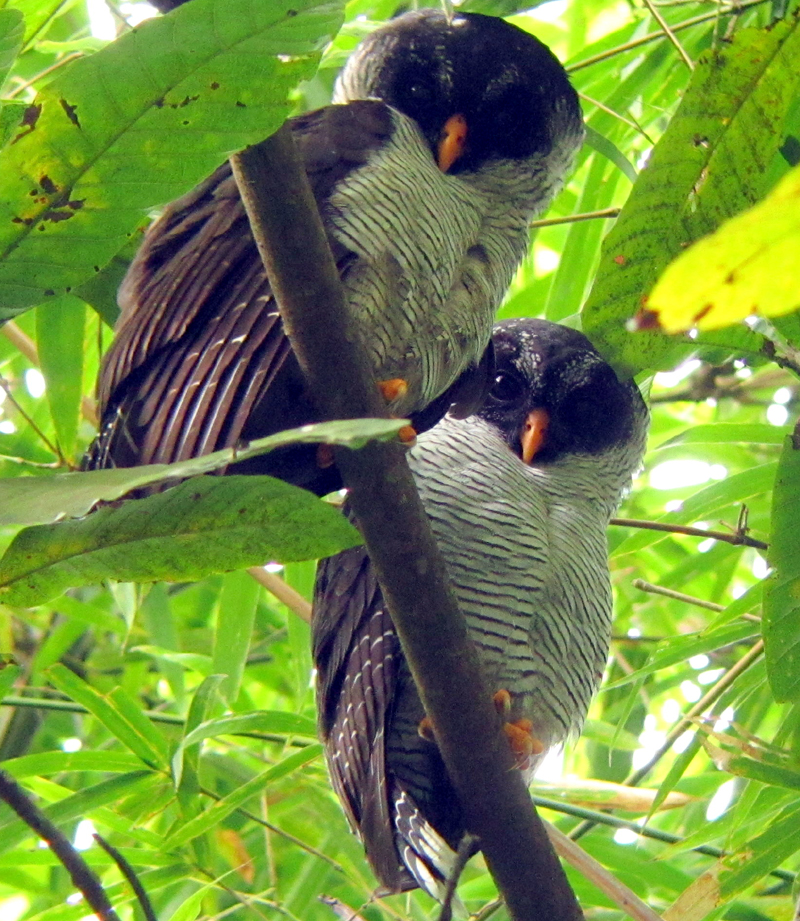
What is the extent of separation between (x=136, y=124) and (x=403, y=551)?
69 cm

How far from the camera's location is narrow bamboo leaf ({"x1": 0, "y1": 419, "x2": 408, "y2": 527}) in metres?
0.87

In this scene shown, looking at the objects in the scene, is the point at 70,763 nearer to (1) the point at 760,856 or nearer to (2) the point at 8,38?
(1) the point at 760,856

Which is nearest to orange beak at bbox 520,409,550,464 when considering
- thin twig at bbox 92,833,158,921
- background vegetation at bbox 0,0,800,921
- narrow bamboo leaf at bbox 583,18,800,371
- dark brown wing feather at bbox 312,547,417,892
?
background vegetation at bbox 0,0,800,921

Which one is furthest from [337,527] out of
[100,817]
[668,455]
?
[668,455]

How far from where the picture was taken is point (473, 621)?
97.8 inches

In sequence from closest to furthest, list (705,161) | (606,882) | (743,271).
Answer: (743,271), (705,161), (606,882)

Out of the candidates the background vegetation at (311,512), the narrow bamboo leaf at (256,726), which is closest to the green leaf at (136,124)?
the background vegetation at (311,512)

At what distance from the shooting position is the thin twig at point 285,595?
2738mm

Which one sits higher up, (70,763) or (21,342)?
(21,342)

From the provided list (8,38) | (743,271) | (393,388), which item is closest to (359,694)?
(393,388)

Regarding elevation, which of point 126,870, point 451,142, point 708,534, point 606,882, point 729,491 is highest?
point 451,142

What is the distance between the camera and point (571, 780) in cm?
281

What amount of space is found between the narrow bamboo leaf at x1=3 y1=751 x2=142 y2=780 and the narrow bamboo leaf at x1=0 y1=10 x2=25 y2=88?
1.58 metres

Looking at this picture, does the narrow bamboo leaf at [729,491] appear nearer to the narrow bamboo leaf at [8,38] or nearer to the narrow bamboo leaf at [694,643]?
Result: the narrow bamboo leaf at [694,643]
